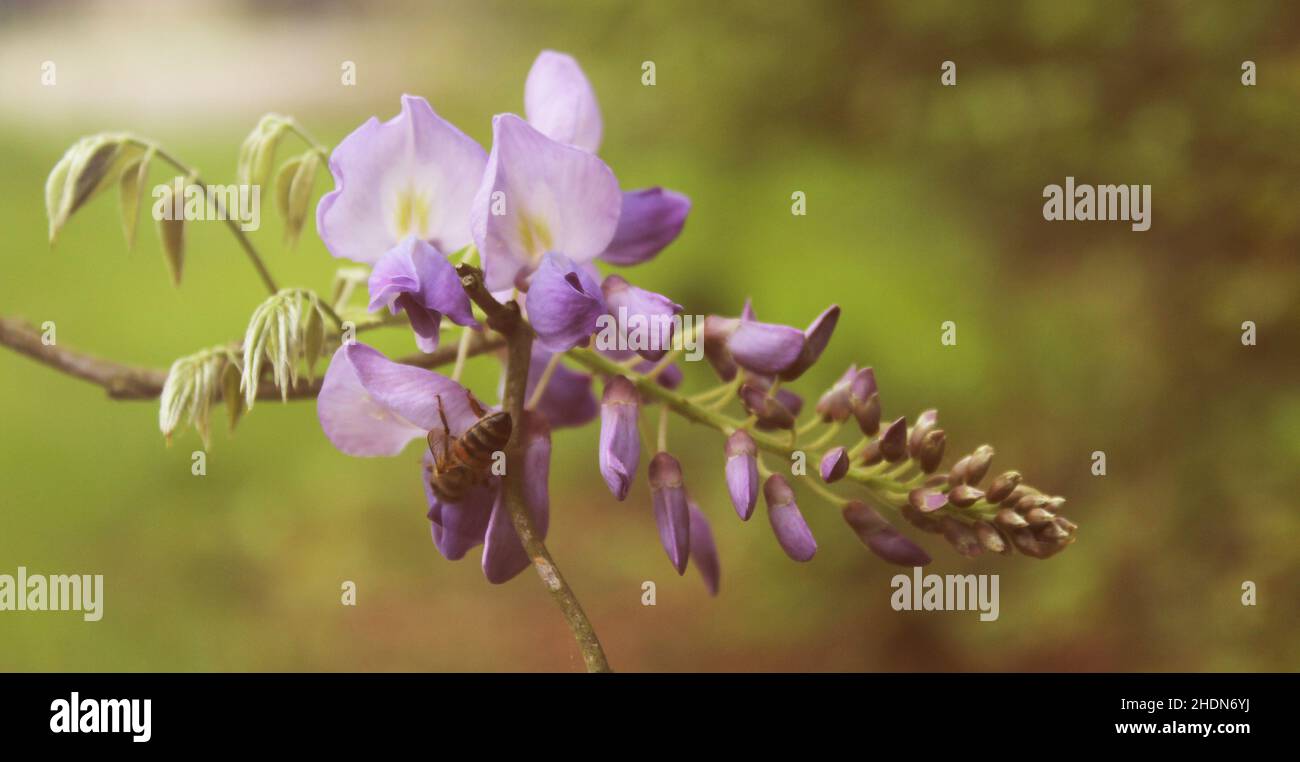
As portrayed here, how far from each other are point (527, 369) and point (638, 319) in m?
0.04

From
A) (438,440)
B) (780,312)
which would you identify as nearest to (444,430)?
(438,440)

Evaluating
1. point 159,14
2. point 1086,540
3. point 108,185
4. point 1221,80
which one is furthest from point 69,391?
point 1221,80

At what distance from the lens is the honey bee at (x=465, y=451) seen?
0.81 feet

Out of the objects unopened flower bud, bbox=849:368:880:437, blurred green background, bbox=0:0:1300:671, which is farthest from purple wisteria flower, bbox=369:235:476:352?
blurred green background, bbox=0:0:1300:671

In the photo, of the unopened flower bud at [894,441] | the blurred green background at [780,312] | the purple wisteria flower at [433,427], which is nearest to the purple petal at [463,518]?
the purple wisteria flower at [433,427]

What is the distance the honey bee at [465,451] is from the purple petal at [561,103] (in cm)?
9

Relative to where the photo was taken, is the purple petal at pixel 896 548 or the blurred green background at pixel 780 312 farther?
the blurred green background at pixel 780 312

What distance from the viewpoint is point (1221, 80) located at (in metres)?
0.76

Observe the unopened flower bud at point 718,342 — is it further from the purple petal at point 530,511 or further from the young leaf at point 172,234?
the young leaf at point 172,234

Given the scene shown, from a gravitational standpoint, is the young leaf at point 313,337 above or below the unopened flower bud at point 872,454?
above

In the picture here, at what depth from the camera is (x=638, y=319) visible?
26cm

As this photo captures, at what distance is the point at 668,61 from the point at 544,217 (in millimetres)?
596

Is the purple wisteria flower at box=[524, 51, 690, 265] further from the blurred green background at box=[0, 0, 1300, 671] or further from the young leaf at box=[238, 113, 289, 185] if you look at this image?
the blurred green background at box=[0, 0, 1300, 671]

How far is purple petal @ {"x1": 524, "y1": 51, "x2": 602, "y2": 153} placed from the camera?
305 millimetres
